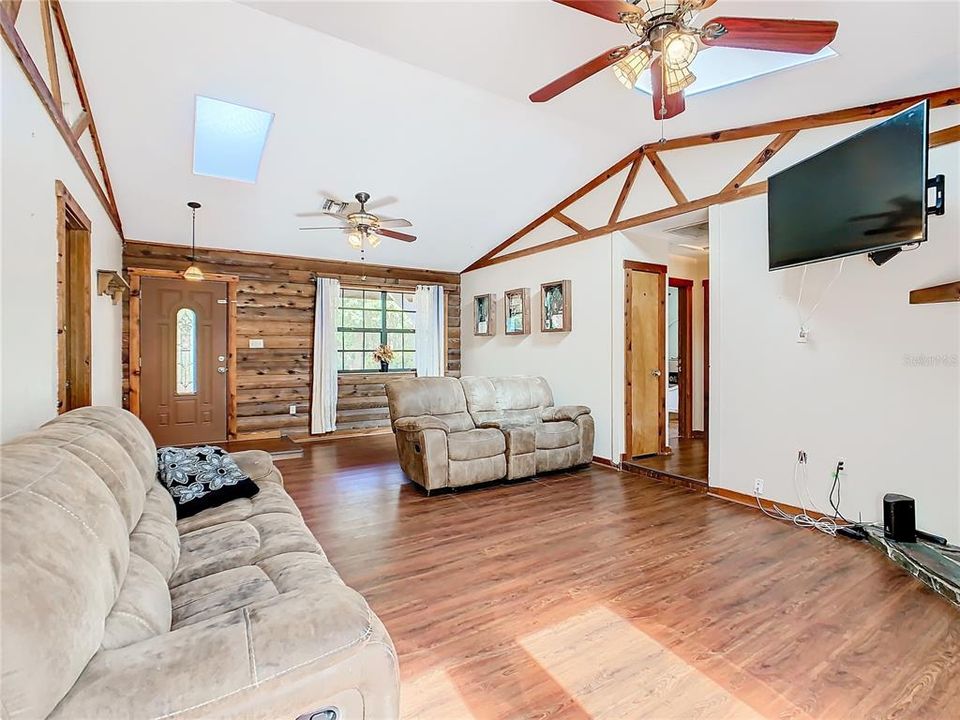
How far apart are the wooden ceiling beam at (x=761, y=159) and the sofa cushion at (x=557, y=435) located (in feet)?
8.45

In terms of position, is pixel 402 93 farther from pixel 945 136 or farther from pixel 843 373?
pixel 843 373

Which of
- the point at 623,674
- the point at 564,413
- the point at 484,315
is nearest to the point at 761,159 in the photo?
the point at 564,413

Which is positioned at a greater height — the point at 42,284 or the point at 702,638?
the point at 42,284

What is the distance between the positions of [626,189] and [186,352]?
5570 mm

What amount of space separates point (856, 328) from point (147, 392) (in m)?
7.08

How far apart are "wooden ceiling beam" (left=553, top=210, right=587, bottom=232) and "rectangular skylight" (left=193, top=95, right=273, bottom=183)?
329 cm

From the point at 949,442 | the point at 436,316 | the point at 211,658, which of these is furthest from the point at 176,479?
the point at 436,316

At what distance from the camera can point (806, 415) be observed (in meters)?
3.53

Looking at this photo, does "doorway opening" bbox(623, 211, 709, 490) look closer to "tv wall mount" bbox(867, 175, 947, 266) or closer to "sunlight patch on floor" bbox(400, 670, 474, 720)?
"tv wall mount" bbox(867, 175, 947, 266)

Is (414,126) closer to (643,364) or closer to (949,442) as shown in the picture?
(643,364)

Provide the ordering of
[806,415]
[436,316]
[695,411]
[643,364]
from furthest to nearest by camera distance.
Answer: [436,316] < [695,411] < [643,364] < [806,415]

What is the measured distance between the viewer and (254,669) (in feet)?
3.24

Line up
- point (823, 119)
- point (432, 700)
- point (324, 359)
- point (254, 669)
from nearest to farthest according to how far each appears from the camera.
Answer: point (254, 669) < point (432, 700) < point (823, 119) < point (324, 359)

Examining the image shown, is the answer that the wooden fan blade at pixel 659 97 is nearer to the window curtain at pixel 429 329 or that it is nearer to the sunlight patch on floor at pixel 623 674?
the sunlight patch on floor at pixel 623 674
